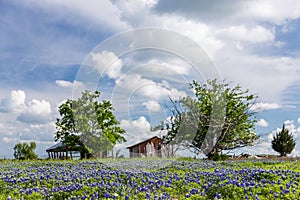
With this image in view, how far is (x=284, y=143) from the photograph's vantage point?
147 ft

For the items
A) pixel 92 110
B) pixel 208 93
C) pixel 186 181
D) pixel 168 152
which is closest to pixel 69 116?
pixel 92 110

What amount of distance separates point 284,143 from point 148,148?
19.6m

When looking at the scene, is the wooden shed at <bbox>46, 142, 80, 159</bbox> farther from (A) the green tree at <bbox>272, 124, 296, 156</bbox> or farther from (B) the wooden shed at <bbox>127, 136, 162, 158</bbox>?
(A) the green tree at <bbox>272, 124, 296, 156</bbox>

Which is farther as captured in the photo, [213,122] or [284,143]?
[284,143]

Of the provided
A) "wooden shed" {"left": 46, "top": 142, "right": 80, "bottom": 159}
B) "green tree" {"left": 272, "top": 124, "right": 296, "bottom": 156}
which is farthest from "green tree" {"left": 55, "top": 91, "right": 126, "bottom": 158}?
"green tree" {"left": 272, "top": 124, "right": 296, "bottom": 156}

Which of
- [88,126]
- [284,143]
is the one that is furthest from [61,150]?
[284,143]

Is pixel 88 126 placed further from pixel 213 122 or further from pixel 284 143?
pixel 284 143

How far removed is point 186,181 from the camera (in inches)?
357

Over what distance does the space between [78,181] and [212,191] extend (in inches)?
152

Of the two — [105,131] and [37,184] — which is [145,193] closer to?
[37,184]

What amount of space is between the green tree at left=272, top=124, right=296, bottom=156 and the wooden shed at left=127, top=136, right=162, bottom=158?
17.5 metres

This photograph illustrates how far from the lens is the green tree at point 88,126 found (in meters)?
36.0

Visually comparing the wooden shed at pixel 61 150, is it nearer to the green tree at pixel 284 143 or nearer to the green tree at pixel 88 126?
the green tree at pixel 88 126

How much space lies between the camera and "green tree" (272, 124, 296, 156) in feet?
147
